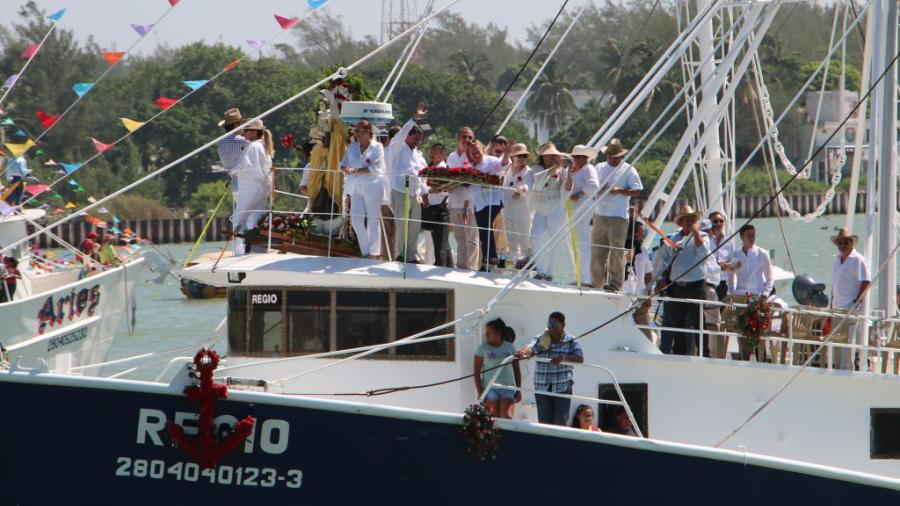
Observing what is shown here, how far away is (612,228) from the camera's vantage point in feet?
53.1

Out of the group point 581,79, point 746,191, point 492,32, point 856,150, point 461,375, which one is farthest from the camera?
point 492,32

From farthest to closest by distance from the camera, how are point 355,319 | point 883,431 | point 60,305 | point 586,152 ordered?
point 60,305, point 586,152, point 883,431, point 355,319

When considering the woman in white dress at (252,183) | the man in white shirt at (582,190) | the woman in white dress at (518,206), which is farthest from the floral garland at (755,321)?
the woman in white dress at (252,183)

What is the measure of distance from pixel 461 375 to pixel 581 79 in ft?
340

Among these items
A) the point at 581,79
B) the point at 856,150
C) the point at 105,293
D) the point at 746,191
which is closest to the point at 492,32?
the point at 581,79

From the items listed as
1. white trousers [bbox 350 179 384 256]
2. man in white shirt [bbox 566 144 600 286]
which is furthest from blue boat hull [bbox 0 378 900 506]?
man in white shirt [bbox 566 144 600 286]

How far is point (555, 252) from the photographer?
50.8 ft

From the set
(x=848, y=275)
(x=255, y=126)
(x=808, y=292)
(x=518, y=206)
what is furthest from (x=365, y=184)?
(x=808, y=292)

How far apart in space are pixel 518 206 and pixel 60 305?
53.1 ft

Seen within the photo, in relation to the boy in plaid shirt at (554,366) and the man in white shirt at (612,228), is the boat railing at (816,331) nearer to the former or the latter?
the man in white shirt at (612,228)

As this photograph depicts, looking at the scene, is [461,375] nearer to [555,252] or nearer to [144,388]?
[555,252]

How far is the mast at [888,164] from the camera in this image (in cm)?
1589

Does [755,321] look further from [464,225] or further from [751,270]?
[464,225]

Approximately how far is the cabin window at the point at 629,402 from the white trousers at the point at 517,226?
172cm
